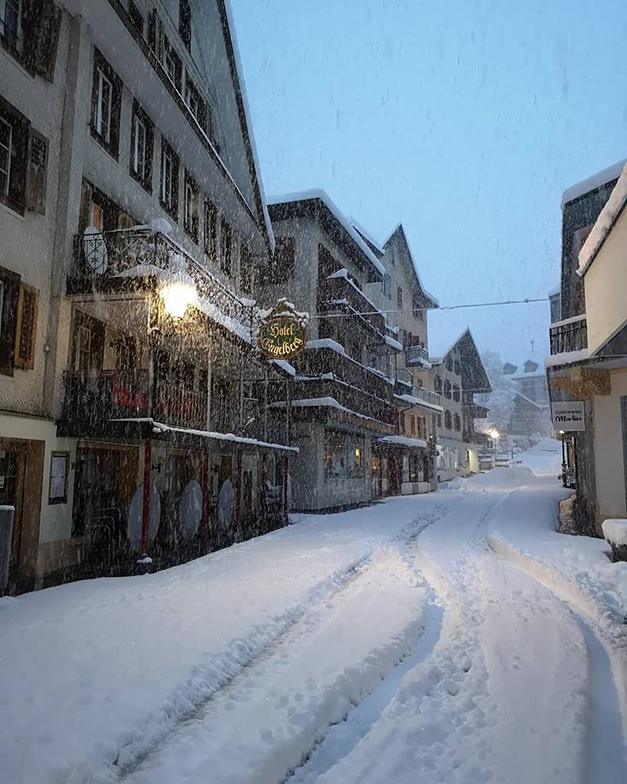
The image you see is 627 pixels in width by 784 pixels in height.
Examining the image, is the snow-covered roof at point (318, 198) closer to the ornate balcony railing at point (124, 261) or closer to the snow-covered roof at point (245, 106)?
the snow-covered roof at point (245, 106)

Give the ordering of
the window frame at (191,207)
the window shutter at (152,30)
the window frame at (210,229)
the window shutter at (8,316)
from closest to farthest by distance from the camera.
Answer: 1. the window shutter at (8,316)
2. the window shutter at (152,30)
3. the window frame at (191,207)
4. the window frame at (210,229)

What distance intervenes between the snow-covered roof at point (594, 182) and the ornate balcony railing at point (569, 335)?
3511mm

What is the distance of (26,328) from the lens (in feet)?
35.2

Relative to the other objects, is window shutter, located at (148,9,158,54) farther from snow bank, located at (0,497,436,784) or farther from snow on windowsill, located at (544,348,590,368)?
snow bank, located at (0,497,436,784)

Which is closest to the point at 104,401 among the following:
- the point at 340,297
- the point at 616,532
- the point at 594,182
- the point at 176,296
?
the point at 176,296

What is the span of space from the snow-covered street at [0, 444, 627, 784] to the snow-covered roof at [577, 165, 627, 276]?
392cm

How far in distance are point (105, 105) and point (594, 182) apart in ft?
39.7

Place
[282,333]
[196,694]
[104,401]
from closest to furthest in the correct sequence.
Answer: [196,694]
[104,401]
[282,333]

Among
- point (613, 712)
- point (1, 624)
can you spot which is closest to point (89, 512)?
point (1, 624)

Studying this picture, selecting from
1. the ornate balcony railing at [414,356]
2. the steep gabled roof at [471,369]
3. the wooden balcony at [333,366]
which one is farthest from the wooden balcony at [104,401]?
the steep gabled roof at [471,369]

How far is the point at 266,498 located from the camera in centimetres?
2005

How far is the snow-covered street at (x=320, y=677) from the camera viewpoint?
3771mm

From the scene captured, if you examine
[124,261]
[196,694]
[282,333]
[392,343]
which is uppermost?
[392,343]

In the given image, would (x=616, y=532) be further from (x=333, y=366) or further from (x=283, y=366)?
(x=333, y=366)
